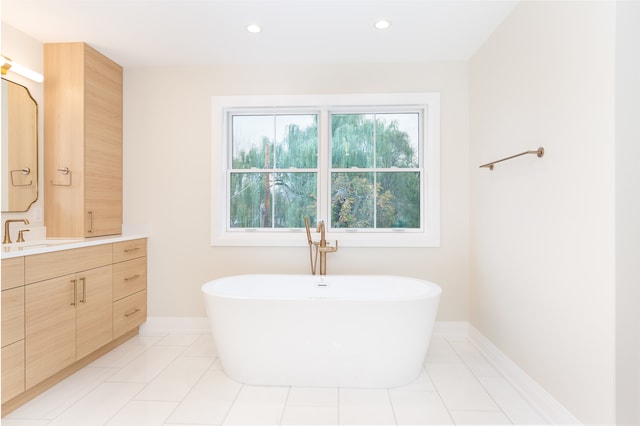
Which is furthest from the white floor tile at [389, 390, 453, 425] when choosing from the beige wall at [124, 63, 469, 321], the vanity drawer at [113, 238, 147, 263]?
the vanity drawer at [113, 238, 147, 263]

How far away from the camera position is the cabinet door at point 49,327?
2014 millimetres

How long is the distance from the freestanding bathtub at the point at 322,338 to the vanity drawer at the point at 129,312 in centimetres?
104

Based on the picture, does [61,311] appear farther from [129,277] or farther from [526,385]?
[526,385]

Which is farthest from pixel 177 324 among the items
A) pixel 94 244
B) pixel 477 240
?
pixel 477 240

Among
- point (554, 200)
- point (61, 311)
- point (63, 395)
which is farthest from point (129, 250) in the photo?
point (554, 200)

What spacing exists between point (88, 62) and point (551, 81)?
322 centimetres

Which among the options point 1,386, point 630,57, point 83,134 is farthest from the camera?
point 83,134

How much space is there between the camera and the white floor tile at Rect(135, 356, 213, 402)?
213 cm

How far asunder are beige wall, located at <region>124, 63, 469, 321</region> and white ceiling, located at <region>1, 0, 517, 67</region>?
136 millimetres

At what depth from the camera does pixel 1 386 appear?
72.1 inches

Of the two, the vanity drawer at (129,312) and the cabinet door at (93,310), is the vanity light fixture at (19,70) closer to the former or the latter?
the cabinet door at (93,310)

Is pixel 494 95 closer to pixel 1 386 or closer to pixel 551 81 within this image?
pixel 551 81

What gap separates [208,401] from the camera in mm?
2055

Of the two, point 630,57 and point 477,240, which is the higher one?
point 630,57
